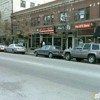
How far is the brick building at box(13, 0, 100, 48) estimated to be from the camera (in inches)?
958

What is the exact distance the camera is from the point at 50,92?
20.6ft

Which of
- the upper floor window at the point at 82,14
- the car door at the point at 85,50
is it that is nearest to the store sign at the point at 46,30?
the upper floor window at the point at 82,14

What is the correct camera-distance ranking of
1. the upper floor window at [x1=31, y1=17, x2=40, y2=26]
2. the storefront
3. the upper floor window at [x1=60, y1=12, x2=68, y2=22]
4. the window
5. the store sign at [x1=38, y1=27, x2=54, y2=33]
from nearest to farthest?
the storefront < the upper floor window at [x1=60, y1=12, x2=68, y2=22] < the window < the store sign at [x1=38, y1=27, x2=54, y2=33] < the upper floor window at [x1=31, y1=17, x2=40, y2=26]

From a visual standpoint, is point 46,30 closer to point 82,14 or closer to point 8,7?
point 82,14

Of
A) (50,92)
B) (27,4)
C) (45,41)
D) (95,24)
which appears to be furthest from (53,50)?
(27,4)

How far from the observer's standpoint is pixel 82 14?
25.9 meters

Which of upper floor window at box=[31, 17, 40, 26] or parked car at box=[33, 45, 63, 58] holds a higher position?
upper floor window at box=[31, 17, 40, 26]

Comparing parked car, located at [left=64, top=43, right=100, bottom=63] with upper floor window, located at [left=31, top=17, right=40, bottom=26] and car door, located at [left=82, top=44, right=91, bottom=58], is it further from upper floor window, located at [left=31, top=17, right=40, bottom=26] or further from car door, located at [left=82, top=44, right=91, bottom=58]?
upper floor window, located at [left=31, top=17, right=40, bottom=26]

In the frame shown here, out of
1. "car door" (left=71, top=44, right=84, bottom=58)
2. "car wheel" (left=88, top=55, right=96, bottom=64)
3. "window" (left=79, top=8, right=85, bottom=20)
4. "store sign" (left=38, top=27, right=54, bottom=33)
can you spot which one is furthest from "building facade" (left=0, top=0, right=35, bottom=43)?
"car wheel" (left=88, top=55, right=96, bottom=64)

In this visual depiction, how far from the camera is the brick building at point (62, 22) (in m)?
24.3

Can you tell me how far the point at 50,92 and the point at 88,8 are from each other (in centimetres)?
2050

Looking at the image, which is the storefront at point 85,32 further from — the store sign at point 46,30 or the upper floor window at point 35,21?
the upper floor window at point 35,21

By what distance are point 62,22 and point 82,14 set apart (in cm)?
292

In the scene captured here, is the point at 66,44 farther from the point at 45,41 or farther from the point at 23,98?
the point at 23,98
